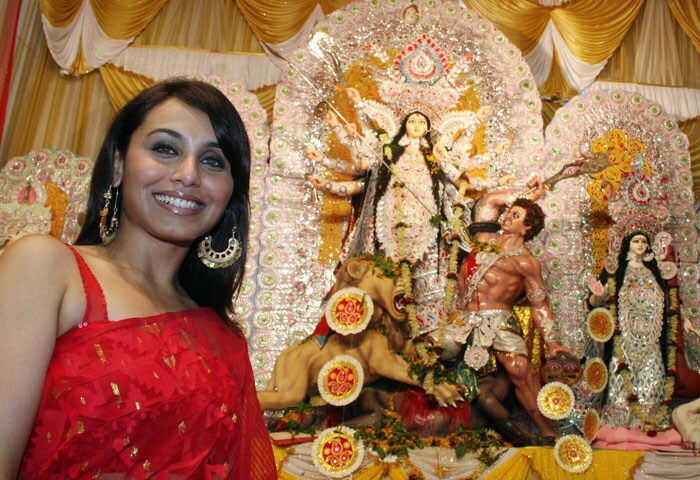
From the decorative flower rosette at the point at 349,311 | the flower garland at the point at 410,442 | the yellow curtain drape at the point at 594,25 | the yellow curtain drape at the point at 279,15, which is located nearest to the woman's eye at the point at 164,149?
the decorative flower rosette at the point at 349,311

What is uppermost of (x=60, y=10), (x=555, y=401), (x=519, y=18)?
(x=519, y=18)

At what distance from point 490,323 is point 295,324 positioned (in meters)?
1.32

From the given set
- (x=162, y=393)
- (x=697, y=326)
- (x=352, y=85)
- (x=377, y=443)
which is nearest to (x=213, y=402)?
(x=162, y=393)

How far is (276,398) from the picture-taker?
392 cm

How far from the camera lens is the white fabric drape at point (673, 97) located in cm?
556

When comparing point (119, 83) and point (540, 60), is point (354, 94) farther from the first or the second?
point (119, 83)

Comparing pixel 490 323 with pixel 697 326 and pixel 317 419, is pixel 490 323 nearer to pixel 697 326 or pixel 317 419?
pixel 317 419

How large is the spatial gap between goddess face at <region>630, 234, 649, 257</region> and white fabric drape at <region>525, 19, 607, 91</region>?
137 centimetres

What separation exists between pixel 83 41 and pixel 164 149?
4.53 metres

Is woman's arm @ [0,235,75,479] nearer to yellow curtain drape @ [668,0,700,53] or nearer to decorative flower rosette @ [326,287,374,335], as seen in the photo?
decorative flower rosette @ [326,287,374,335]

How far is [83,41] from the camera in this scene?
5078mm

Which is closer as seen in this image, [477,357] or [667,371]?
[477,357]

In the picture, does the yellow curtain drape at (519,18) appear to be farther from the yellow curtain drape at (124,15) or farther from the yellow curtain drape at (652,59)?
the yellow curtain drape at (124,15)

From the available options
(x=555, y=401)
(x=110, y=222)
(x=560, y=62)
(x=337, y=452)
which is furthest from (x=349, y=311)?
(x=560, y=62)
